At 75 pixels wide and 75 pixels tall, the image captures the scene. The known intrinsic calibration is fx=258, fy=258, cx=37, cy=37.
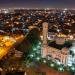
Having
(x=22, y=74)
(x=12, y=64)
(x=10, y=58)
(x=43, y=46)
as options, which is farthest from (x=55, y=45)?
(x=22, y=74)

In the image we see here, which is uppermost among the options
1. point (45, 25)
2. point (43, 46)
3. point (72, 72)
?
point (45, 25)

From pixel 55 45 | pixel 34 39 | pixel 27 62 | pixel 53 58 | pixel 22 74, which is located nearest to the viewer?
pixel 22 74

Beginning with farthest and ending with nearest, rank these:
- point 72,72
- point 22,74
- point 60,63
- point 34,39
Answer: point 34,39 → point 60,63 → point 72,72 → point 22,74

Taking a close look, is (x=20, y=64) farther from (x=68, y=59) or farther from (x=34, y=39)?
(x=34, y=39)

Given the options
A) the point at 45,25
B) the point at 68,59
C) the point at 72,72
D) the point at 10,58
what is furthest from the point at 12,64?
the point at 45,25

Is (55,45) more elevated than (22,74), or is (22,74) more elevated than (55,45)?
(55,45)

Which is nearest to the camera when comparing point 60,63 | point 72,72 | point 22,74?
point 22,74

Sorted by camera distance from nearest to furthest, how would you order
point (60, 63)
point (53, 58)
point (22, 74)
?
point (22, 74), point (60, 63), point (53, 58)

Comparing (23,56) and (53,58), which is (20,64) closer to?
(23,56)

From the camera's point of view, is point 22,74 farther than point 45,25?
No
